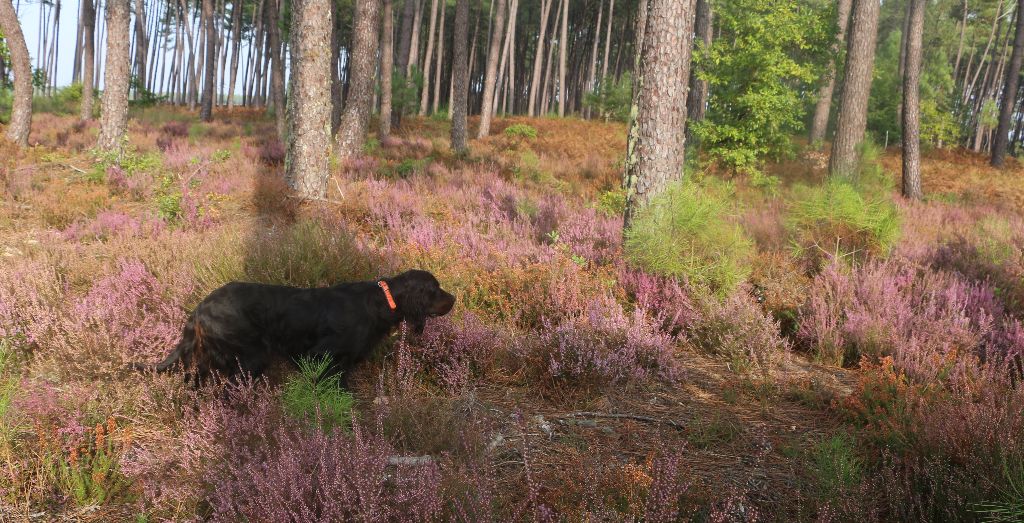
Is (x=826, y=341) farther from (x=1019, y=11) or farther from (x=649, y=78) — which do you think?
(x=1019, y=11)

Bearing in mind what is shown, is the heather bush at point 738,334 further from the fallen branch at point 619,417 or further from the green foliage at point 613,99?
the green foliage at point 613,99

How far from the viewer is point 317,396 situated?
126 inches

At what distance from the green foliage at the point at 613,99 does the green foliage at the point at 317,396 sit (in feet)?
76.4

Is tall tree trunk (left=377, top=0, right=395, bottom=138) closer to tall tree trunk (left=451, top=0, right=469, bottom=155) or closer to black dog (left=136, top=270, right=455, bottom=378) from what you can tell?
tall tree trunk (left=451, top=0, right=469, bottom=155)

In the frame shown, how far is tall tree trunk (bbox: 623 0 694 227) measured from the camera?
5.80m

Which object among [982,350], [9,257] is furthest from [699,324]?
[9,257]

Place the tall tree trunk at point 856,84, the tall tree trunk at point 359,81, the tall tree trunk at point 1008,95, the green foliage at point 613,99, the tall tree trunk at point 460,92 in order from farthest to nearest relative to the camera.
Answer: the green foliage at point 613,99, the tall tree trunk at point 1008,95, the tall tree trunk at point 460,92, the tall tree trunk at point 359,81, the tall tree trunk at point 856,84

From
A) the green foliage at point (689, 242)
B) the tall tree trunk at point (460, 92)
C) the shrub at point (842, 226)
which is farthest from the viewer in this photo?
the tall tree trunk at point (460, 92)

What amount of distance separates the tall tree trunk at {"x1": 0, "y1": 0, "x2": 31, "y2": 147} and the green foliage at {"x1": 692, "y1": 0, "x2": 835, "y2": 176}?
554 inches

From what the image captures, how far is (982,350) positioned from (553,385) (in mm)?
3336

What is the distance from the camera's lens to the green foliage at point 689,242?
519 cm

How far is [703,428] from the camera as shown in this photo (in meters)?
3.26

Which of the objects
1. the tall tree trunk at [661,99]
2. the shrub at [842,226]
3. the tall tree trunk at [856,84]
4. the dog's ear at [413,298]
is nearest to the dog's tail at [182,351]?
the dog's ear at [413,298]

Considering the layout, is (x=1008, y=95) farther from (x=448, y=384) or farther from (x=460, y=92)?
(x=448, y=384)
